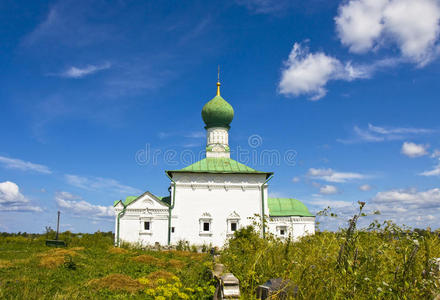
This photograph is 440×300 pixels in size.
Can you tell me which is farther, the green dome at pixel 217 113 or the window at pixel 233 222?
the green dome at pixel 217 113

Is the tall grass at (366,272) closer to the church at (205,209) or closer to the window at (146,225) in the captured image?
the church at (205,209)

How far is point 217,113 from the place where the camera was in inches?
899

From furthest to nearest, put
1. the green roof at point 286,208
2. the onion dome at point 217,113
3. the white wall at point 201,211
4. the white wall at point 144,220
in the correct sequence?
the onion dome at point 217,113 < the green roof at point 286,208 < the white wall at point 201,211 < the white wall at point 144,220

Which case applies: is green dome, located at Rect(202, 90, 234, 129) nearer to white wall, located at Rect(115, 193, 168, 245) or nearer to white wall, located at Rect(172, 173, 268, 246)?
white wall, located at Rect(172, 173, 268, 246)

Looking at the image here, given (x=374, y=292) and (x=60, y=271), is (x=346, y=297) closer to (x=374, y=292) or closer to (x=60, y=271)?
(x=374, y=292)

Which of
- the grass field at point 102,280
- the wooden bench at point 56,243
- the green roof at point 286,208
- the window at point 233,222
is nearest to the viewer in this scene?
the grass field at point 102,280

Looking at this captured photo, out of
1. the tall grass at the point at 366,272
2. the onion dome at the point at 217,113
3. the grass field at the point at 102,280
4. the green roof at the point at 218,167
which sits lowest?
the grass field at the point at 102,280

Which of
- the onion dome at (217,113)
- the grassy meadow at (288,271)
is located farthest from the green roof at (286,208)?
the grassy meadow at (288,271)

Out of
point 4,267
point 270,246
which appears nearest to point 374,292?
point 270,246

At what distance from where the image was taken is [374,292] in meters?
3.46

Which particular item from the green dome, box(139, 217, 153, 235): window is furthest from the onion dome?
box(139, 217, 153, 235): window

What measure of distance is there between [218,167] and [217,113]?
4285mm

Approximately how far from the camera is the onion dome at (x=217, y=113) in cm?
2284

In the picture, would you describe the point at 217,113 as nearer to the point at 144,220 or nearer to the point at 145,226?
the point at 144,220
